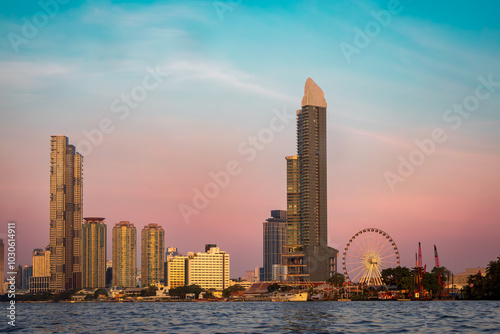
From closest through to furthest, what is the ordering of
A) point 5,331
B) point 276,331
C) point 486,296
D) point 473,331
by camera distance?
point 473,331
point 276,331
point 5,331
point 486,296

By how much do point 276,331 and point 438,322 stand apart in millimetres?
21652

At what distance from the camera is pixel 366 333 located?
6938 cm

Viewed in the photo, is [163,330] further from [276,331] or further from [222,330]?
[276,331]

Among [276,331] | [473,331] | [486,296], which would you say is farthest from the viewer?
[486,296]

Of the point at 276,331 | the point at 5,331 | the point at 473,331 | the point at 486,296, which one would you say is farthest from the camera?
the point at 486,296

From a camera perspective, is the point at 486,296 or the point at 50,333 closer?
the point at 50,333

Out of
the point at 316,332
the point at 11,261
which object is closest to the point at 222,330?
the point at 316,332

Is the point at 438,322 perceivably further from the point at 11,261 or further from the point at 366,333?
the point at 11,261

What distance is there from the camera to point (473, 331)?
67812mm

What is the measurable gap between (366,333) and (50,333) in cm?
3592

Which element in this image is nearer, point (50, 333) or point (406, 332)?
point (406, 332)

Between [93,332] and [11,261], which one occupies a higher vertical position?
[11,261]

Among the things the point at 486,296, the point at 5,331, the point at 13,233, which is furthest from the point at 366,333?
the point at 486,296

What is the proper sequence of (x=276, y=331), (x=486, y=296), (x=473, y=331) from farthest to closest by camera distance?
(x=486, y=296) < (x=276, y=331) < (x=473, y=331)
